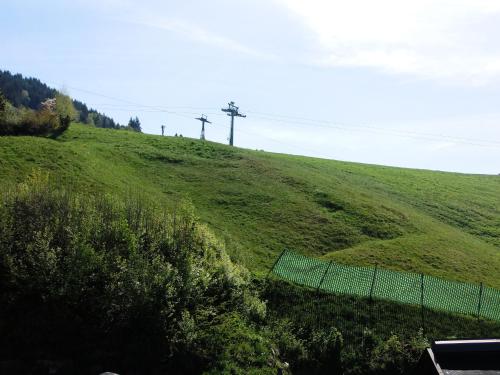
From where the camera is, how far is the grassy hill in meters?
42.9

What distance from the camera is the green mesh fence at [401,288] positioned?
3141 centimetres

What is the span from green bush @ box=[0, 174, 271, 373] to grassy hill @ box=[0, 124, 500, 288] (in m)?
9.60

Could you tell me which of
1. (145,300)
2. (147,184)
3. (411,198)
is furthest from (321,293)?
(411,198)

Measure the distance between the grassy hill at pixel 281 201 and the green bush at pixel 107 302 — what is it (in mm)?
9604

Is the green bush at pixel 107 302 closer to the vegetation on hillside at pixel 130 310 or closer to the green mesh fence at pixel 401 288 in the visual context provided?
the vegetation on hillside at pixel 130 310

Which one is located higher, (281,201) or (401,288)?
(281,201)

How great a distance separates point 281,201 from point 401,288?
22.4 m

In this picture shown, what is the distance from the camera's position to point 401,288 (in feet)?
107

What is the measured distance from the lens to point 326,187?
5972 centimetres

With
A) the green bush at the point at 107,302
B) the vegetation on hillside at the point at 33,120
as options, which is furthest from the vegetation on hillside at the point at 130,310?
the vegetation on hillside at the point at 33,120

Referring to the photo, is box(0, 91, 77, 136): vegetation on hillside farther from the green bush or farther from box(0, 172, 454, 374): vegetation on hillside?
the green bush

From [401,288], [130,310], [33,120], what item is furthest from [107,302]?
[33,120]

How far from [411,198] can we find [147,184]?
3653 centimetres

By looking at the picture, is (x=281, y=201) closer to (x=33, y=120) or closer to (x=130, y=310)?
(x=130, y=310)
